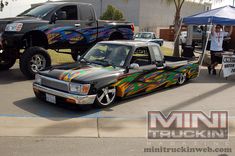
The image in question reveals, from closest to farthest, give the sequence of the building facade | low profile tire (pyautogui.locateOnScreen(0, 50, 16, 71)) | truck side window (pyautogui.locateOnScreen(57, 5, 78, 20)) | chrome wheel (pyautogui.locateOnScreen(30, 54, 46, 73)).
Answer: chrome wheel (pyautogui.locateOnScreen(30, 54, 46, 73)), low profile tire (pyautogui.locateOnScreen(0, 50, 16, 71)), truck side window (pyautogui.locateOnScreen(57, 5, 78, 20)), the building facade

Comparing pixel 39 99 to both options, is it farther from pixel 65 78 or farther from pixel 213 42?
pixel 213 42

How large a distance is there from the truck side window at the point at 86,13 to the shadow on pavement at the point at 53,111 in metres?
Result: 4.80

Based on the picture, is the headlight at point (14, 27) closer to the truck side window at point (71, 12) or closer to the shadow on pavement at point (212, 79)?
the truck side window at point (71, 12)

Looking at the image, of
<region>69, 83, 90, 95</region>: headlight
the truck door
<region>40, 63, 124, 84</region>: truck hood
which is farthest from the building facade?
<region>69, 83, 90, 95</region>: headlight

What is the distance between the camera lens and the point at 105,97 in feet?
21.0

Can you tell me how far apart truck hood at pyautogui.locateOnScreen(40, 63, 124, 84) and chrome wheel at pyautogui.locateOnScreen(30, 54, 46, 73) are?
238 cm

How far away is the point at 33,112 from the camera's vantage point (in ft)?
19.9

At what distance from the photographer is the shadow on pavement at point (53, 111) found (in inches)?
232

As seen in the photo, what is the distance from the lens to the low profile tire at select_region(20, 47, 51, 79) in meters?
8.70

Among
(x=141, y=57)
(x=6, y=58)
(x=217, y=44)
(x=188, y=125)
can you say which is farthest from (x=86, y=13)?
(x=188, y=125)

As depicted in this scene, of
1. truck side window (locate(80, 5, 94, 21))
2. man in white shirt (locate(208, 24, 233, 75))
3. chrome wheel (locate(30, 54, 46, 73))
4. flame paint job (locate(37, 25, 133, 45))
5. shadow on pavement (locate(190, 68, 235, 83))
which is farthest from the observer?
man in white shirt (locate(208, 24, 233, 75))

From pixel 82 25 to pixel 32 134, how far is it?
6.15 metres

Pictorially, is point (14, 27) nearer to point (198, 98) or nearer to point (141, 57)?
point (141, 57)

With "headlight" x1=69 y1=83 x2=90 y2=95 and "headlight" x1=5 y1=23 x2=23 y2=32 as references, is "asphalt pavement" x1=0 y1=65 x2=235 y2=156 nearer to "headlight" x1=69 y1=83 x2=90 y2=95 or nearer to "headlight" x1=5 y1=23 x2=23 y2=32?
"headlight" x1=69 y1=83 x2=90 y2=95
